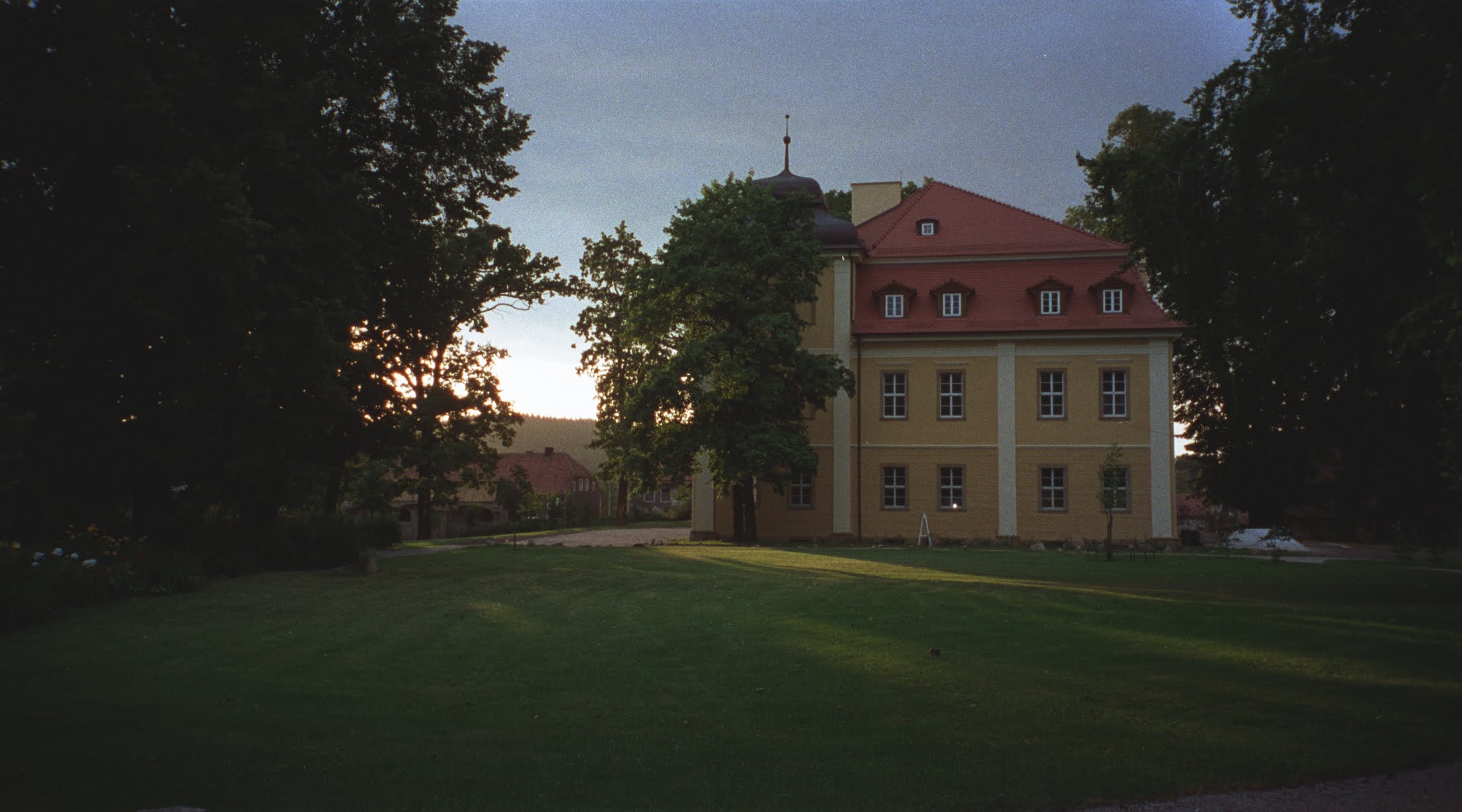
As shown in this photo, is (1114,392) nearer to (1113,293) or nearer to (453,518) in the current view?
(1113,293)

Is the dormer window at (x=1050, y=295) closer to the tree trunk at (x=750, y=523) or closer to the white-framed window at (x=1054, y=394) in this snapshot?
the white-framed window at (x=1054, y=394)

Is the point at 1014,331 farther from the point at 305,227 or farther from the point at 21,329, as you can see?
the point at 21,329

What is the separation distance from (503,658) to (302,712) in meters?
2.73

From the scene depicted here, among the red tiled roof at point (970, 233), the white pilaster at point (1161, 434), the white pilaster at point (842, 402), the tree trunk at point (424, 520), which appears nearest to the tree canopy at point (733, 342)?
the white pilaster at point (842, 402)

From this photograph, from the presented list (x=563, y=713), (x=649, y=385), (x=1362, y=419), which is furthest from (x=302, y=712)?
(x=649, y=385)

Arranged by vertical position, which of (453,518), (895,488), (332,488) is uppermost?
(895,488)

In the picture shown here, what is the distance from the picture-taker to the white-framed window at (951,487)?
3853 cm

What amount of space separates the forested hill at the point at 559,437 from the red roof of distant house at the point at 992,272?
74.0m

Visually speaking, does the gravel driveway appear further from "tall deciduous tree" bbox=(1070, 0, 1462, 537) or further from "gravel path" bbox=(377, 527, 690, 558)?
"tall deciduous tree" bbox=(1070, 0, 1462, 537)

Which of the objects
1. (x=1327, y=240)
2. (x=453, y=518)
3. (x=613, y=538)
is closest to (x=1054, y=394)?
(x=613, y=538)

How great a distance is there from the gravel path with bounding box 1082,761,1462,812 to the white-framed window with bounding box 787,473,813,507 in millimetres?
32716

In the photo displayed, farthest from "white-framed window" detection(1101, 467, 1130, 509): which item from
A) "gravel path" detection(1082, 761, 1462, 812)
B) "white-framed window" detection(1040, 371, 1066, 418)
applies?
"gravel path" detection(1082, 761, 1462, 812)

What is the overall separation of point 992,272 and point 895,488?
30.6 ft

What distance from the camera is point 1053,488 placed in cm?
3791
